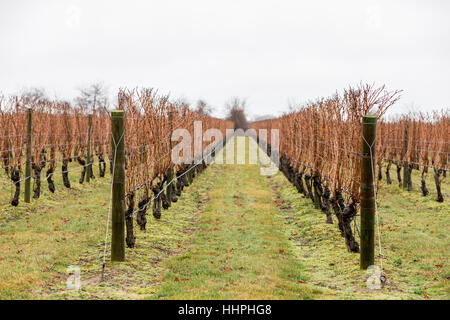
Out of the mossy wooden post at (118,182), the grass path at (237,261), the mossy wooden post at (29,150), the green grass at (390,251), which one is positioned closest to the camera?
the grass path at (237,261)

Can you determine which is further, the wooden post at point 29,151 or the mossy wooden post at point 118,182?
the wooden post at point 29,151

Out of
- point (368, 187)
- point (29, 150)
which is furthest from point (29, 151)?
point (368, 187)

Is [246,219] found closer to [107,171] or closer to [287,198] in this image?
[287,198]

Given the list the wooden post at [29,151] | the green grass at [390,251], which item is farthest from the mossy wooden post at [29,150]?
the green grass at [390,251]

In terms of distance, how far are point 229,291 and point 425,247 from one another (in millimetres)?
4575

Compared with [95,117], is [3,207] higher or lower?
lower

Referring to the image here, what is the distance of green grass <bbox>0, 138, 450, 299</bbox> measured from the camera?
5.29m

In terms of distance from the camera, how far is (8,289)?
16.5ft

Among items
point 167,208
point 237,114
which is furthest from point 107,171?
point 237,114

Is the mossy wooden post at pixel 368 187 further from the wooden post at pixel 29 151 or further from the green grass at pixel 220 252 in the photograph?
the wooden post at pixel 29 151

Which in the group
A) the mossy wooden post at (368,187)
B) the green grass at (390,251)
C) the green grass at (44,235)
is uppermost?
the mossy wooden post at (368,187)

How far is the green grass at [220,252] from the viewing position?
529cm

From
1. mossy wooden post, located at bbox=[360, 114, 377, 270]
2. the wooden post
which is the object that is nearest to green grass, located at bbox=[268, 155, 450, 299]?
mossy wooden post, located at bbox=[360, 114, 377, 270]

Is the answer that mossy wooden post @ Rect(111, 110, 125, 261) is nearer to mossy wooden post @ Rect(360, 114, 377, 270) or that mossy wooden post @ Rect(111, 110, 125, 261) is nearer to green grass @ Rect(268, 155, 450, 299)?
green grass @ Rect(268, 155, 450, 299)
